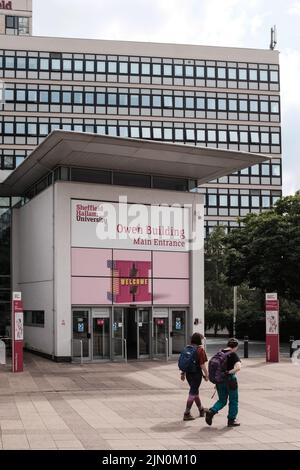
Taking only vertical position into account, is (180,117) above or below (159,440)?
above

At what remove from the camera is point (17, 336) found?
862 inches

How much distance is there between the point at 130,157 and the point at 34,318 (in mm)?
8294

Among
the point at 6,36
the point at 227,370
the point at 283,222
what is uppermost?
the point at 6,36

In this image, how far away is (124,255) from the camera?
26.8m

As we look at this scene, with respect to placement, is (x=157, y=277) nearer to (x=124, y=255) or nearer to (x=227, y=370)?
(x=124, y=255)

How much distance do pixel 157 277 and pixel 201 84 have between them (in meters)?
57.7

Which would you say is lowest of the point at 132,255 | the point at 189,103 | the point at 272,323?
the point at 272,323

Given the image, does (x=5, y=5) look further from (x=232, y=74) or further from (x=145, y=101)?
(x=232, y=74)

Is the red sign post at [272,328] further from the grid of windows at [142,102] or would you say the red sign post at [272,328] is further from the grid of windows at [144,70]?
the grid of windows at [144,70]

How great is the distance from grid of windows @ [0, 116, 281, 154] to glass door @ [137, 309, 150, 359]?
51047 millimetres

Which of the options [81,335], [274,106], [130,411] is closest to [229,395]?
[130,411]

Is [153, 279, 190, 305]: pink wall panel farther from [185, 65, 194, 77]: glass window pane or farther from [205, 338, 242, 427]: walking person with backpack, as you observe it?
[185, 65, 194, 77]: glass window pane

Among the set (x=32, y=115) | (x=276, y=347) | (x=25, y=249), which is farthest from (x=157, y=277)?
(x=32, y=115)

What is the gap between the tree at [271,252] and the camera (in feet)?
124
